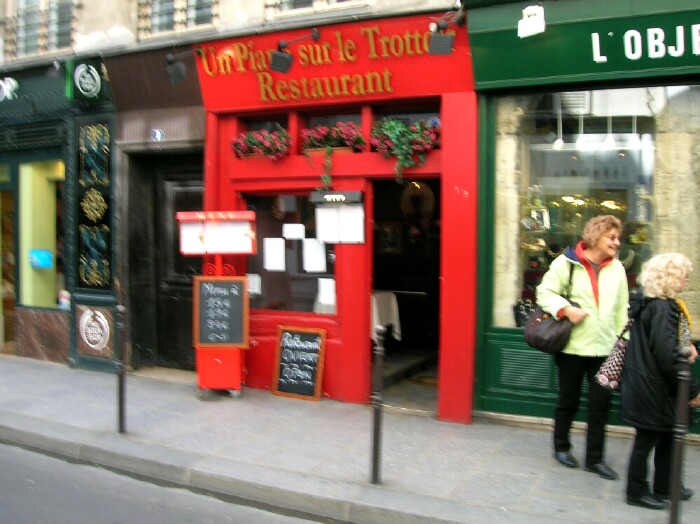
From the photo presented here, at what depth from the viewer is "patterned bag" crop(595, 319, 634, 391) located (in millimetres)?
4668

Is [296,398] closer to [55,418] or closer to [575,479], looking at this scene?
[55,418]

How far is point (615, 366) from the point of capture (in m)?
4.68

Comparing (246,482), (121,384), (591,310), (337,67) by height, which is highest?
(337,67)

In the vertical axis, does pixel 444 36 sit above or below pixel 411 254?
above

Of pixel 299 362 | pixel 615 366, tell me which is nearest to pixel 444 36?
pixel 615 366

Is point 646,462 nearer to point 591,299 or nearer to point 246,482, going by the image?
point 591,299

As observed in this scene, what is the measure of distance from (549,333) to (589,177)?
2177 millimetres

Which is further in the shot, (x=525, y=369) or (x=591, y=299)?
(x=525, y=369)

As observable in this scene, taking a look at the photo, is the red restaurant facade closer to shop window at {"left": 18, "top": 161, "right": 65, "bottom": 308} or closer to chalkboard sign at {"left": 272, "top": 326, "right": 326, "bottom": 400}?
chalkboard sign at {"left": 272, "top": 326, "right": 326, "bottom": 400}

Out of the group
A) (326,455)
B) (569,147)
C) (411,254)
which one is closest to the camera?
(326,455)

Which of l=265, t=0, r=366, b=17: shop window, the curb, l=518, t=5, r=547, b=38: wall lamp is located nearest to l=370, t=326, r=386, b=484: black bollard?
the curb

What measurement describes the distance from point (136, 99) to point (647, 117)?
19.5ft

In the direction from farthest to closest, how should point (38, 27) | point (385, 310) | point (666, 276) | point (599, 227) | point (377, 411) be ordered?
point (38, 27) < point (385, 310) < point (599, 227) < point (377, 411) < point (666, 276)

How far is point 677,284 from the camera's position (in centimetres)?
436
